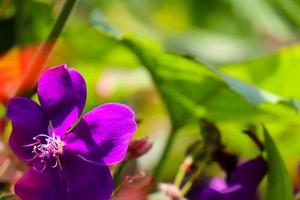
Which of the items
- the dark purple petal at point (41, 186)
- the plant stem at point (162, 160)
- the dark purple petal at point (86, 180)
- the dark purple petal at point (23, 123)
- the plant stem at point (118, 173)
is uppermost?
the dark purple petal at point (23, 123)

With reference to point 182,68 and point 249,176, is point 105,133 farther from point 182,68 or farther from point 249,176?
point 182,68

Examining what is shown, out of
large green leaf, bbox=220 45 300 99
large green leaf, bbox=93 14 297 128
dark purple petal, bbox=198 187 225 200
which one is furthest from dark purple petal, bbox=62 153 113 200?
large green leaf, bbox=220 45 300 99

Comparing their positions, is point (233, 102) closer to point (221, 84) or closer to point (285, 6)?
point (221, 84)

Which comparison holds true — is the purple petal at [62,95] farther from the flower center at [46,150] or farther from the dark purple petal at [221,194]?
the dark purple petal at [221,194]

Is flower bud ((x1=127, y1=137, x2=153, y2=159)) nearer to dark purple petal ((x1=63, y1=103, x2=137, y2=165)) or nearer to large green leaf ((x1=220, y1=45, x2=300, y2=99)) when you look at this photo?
dark purple petal ((x1=63, y1=103, x2=137, y2=165))

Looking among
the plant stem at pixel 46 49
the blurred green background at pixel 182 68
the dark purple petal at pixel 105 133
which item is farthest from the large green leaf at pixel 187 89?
the dark purple petal at pixel 105 133
